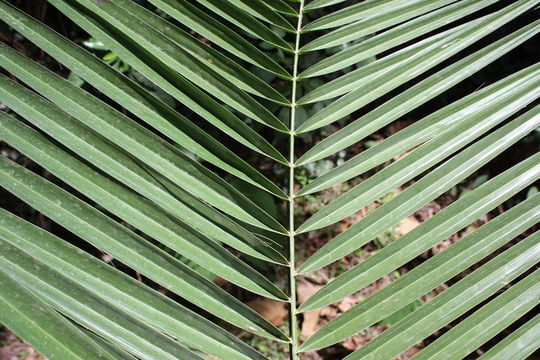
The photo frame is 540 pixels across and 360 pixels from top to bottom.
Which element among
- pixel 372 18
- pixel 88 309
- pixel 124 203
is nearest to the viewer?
pixel 88 309

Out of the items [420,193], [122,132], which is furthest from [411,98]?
[122,132]

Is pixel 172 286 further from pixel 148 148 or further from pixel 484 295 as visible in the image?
pixel 484 295

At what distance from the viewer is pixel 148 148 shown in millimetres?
814

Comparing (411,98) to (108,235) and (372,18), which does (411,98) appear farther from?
(108,235)

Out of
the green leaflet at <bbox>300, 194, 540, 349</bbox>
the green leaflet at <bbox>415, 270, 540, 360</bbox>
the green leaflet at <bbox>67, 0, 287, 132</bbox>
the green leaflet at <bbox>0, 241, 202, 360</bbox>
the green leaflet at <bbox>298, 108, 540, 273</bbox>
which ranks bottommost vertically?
the green leaflet at <bbox>415, 270, 540, 360</bbox>

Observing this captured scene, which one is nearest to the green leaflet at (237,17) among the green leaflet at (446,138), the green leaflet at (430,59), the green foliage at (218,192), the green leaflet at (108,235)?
the green foliage at (218,192)

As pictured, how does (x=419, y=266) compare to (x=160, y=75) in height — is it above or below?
below

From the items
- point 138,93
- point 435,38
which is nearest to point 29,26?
point 138,93

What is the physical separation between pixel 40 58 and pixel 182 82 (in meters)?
1.31

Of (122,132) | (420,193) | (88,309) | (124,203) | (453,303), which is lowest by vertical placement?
(453,303)

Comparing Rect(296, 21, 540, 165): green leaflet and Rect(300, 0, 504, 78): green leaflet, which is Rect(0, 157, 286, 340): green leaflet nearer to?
Rect(296, 21, 540, 165): green leaflet

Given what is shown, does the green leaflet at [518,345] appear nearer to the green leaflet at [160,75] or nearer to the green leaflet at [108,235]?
the green leaflet at [108,235]

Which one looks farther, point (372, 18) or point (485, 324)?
point (372, 18)

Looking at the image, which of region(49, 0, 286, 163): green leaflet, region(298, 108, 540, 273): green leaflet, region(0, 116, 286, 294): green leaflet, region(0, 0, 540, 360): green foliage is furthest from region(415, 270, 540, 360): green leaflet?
region(49, 0, 286, 163): green leaflet
